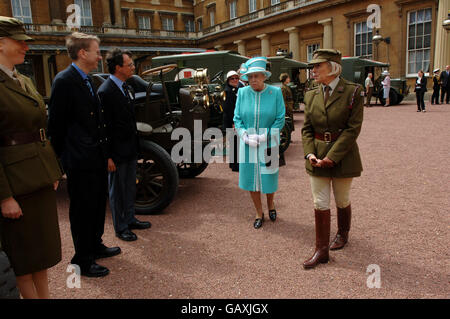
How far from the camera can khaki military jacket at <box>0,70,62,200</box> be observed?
1870mm

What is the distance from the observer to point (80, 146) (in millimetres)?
2779

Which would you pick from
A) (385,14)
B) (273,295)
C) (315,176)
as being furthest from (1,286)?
(385,14)

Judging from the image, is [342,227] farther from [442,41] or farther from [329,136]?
[442,41]

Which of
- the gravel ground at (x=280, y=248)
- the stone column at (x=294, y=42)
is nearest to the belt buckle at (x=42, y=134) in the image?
the gravel ground at (x=280, y=248)

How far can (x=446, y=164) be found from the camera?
5781 millimetres

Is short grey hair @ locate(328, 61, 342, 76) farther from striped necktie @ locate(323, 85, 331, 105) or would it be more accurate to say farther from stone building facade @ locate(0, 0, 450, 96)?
stone building facade @ locate(0, 0, 450, 96)

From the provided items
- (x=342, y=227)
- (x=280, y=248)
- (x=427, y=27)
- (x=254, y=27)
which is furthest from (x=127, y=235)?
(x=254, y=27)

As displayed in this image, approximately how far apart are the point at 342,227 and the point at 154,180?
7.53 ft

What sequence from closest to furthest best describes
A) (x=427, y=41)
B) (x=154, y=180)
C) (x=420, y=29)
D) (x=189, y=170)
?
(x=154, y=180) < (x=189, y=170) < (x=427, y=41) < (x=420, y=29)

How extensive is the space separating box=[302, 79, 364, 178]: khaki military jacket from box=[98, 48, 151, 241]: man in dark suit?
5.81 feet

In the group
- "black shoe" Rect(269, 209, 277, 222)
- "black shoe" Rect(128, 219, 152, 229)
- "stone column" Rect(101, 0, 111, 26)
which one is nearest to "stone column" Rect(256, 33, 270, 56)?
"stone column" Rect(101, 0, 111, 26)

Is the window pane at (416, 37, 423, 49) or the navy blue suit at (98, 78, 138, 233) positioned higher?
the window pane at (416, 37, 423, 49)

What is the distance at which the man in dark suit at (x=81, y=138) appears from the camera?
2.72 m
